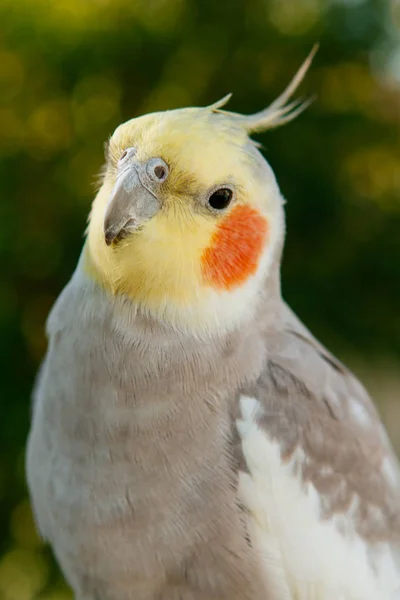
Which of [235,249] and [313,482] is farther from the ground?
[235,249]

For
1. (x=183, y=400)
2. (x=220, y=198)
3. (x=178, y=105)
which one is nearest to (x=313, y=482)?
(x=183, y=400)

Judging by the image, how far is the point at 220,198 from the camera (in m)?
0.68

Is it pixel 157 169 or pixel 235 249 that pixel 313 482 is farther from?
pixel 157 169

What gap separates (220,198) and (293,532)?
1.16 ft

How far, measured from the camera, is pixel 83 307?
73cm

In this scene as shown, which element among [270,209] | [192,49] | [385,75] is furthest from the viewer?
[385,75]

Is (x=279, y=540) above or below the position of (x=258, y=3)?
below

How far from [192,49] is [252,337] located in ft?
3.09

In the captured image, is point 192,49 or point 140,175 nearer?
point 140,175

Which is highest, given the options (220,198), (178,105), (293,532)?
(220,198)

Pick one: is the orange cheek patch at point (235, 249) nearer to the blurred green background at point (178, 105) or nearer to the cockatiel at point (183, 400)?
the cockatiel at point (183, 400)

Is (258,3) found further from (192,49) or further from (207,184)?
(207,184)

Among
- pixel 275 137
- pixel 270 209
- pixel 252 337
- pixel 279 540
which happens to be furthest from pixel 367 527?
pixel 275 137

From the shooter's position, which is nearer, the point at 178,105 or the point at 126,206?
the point at 126,206
